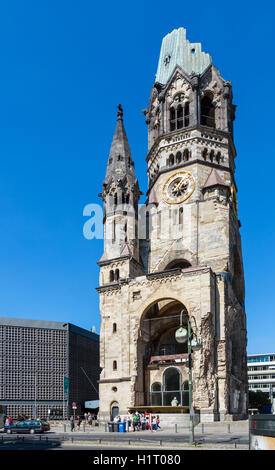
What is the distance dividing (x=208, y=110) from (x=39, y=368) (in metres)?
37.0

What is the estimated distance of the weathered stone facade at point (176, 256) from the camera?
46156 mm

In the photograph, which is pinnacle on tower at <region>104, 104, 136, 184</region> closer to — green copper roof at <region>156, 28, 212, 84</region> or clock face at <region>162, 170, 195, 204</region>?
clock face at <region>162, 170, 195, 204</region>

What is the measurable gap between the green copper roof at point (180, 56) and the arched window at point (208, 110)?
336 centimetres

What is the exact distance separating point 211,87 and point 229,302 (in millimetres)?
26200

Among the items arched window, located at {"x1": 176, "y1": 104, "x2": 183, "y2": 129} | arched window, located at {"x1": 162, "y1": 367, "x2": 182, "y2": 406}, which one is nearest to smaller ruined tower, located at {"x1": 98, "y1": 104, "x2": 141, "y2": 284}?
arched window, located at {"x1": 176, "y1": 104, "x2": 183, "y2": 129}

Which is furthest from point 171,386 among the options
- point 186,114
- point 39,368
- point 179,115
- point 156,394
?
point 179,115

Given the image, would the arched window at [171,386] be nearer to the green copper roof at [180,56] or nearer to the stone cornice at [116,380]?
the stone cornice at [116,380]

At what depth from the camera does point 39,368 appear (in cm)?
6306

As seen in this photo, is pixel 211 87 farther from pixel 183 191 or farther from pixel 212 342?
pixel 212 342

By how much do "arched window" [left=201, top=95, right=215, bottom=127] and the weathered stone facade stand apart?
A: 127 mm

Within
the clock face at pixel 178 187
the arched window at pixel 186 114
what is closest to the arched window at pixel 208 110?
the arched window at pixel 186 114

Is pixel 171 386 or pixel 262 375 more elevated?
pixel 171 386

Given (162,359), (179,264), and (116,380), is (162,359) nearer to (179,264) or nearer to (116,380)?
(116,380)

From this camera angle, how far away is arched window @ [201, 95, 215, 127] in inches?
2388
